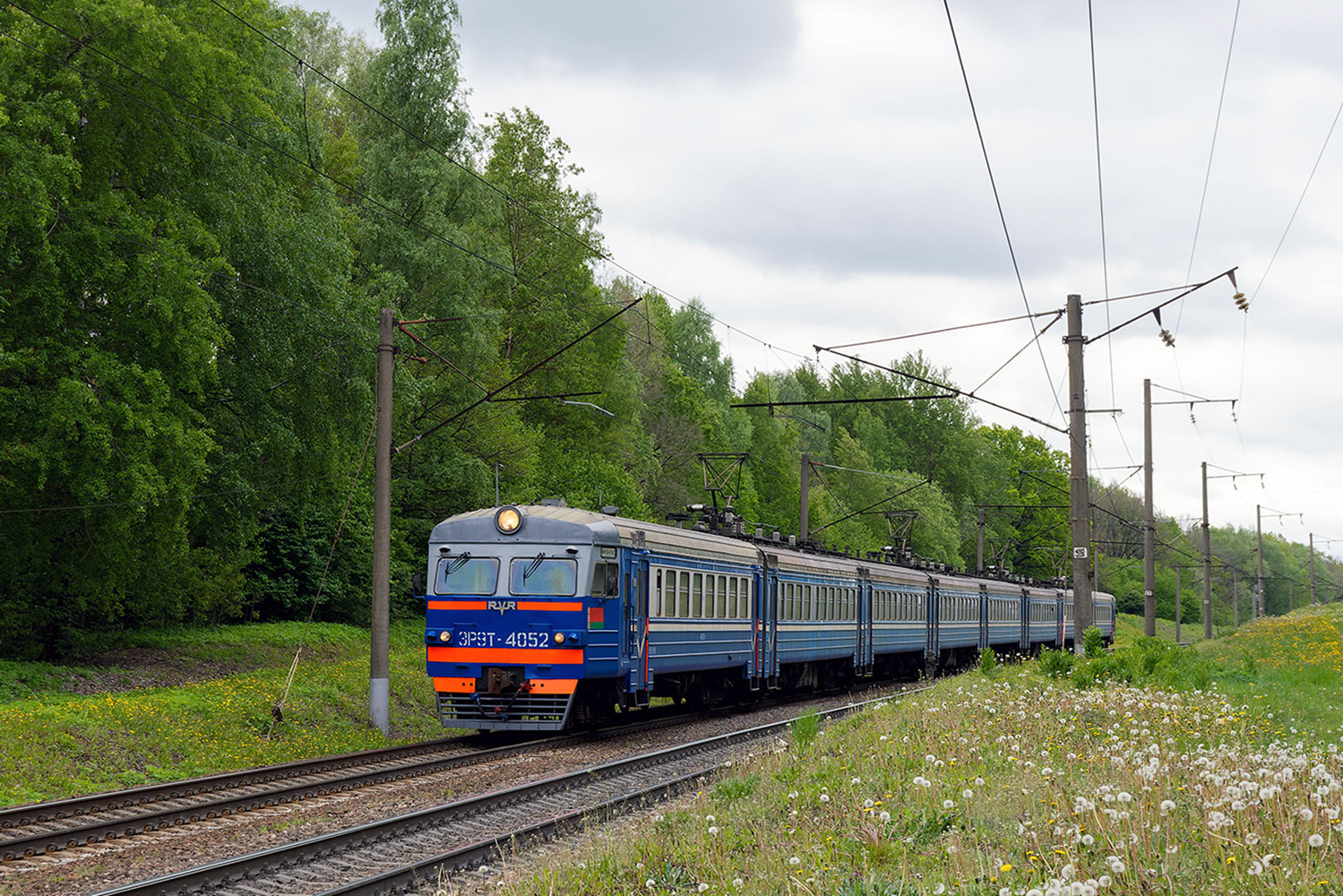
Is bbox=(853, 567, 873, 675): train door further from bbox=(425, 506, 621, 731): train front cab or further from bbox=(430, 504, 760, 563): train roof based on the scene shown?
bbox=(425, 506, 621, 731): train front cab

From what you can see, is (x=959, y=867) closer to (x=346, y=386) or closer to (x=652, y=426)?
(x=346, y=386)

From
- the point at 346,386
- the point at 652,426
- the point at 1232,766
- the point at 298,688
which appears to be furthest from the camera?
the point at 652,426

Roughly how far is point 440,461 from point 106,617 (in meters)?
10.5

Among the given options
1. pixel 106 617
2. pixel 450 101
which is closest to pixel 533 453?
pixel 450 101

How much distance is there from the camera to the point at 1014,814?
296 inches

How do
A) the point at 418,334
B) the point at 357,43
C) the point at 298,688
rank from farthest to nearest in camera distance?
the point at 357,43 < the point at 418,334 < the point at 298,688

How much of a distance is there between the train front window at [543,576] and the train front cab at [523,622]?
0.04 feet

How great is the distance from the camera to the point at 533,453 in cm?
3784

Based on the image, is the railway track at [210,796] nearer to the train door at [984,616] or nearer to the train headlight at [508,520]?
the train headlight at [508,520]

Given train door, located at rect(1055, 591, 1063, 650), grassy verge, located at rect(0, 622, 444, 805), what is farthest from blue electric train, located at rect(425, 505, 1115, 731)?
train door, located at rect(1055, 591, 1063, 650)

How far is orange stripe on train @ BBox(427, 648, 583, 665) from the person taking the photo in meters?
16.4

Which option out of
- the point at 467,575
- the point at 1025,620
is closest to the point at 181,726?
the point at 467,575

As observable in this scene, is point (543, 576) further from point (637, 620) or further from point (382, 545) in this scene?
point (382, 545)

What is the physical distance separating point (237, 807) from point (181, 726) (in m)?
5.06
